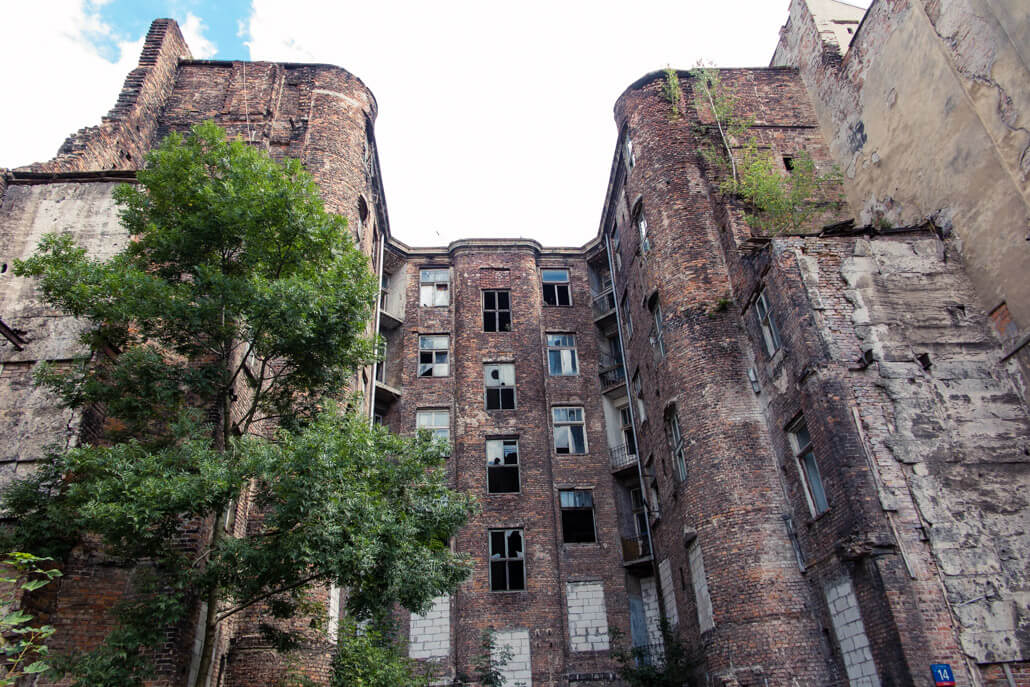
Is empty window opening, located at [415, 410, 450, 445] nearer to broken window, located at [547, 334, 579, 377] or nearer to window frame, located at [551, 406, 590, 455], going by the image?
window frame, located at [551, 406, 590, 455]

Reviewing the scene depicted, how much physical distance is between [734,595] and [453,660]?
26.8 ft

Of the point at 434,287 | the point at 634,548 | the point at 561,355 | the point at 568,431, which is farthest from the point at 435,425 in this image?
the point at 634,548

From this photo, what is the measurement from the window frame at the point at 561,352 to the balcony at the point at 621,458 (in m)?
3.00

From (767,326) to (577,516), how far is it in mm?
8613

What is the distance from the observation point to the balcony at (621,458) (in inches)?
814

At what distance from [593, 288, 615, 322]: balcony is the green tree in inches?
564

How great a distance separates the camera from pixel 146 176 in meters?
10.3

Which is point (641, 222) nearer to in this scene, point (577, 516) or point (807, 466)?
point (577, 516)

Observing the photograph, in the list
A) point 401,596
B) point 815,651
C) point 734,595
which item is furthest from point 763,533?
point 401,596

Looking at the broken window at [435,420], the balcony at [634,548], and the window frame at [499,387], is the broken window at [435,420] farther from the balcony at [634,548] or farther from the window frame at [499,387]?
the balcony at [634,548]

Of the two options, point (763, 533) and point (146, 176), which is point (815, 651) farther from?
point (146, 176)

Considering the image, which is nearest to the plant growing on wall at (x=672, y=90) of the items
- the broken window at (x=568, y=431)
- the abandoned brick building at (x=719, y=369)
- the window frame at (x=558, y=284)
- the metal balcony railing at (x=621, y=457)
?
the abandoned brick building at (x=719, y=369)

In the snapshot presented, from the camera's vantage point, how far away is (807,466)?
1329 centimetres

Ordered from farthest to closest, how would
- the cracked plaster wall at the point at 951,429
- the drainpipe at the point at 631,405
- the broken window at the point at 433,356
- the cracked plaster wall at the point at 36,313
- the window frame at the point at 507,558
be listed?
the broken window at the point at 433,356 → the drainpipe at the point at 631,405 → the window frame at the point at 507,558 → the cracked plaster wall at the point at 36,313 → the cracked plaster wall at the point at 951,429
